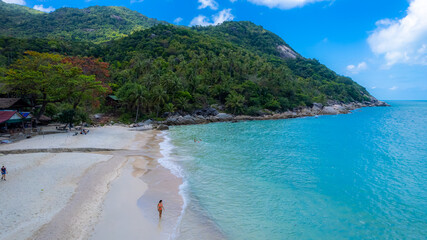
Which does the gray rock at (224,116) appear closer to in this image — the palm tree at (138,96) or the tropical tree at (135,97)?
the tropical tree at (135,97)

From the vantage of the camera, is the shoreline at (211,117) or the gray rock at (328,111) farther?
the gray rock at (328,111)

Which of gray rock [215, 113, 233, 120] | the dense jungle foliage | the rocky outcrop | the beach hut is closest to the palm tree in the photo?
the dense jungle foliage

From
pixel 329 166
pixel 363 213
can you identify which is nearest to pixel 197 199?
pixel 363 213

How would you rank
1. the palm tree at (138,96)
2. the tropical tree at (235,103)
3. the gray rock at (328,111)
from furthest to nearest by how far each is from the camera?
1. the gray rock at (328,111)
2. the tropical tree at (235,103)
3. the palm tree at (138,96)

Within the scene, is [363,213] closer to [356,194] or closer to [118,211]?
[356,194]

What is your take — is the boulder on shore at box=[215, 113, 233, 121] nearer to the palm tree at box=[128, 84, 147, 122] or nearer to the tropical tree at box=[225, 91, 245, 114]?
the tropical tree at box=[225, 91, 245, 114]

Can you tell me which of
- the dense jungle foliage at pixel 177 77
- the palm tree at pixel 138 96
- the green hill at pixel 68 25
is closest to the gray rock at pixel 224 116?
the dense jungle foliage at pixel 177 77

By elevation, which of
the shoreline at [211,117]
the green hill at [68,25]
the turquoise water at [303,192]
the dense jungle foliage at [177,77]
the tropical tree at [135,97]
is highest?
the green hill at [68,25]

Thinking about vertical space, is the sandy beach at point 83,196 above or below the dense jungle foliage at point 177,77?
below
